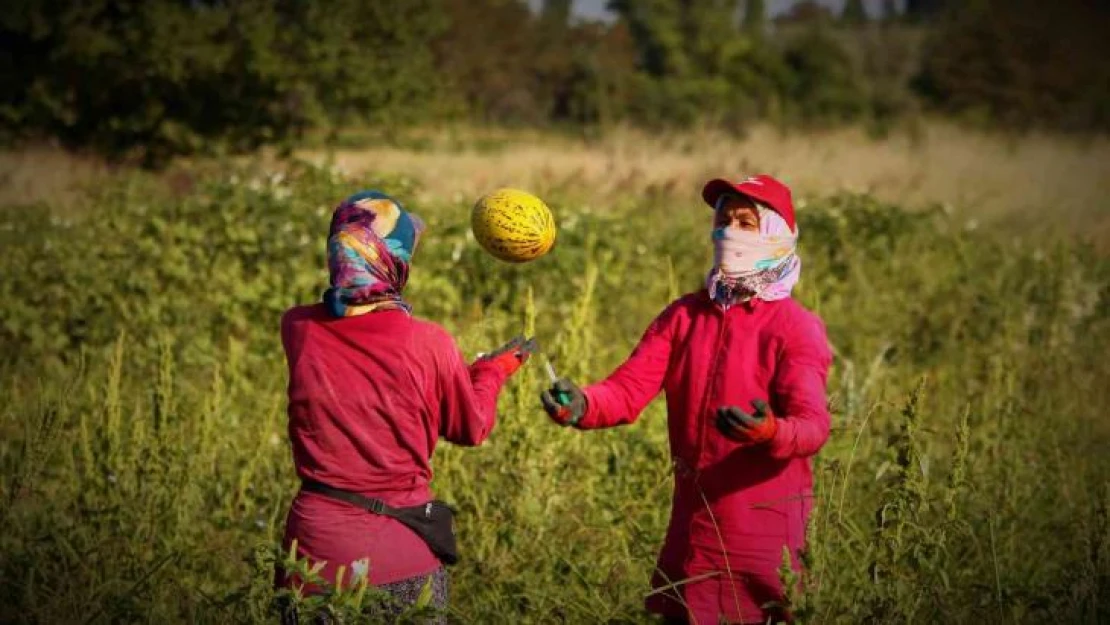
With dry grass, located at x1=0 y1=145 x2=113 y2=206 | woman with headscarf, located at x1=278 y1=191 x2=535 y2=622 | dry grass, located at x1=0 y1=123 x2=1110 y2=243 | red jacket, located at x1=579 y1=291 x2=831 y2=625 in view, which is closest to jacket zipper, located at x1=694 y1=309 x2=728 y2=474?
red jacket, located at x1=579 y1=291 x2=831 y2=625

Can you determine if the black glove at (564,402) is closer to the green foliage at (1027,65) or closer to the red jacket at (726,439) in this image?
the red jacket at (726,439)

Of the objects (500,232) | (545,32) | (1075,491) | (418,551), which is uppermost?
(545,32)

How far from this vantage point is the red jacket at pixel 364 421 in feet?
9.13

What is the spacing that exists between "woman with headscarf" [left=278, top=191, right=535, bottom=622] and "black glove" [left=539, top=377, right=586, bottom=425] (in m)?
0.18

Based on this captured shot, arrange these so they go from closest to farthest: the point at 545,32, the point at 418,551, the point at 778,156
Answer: the point at 418,551, the point at 778,156, the point at 545,32

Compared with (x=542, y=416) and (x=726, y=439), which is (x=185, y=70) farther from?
(x=726, y=439)

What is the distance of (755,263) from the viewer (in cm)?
295

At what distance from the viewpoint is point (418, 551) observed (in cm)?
283

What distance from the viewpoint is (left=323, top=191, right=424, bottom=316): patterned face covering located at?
2777 millimetres

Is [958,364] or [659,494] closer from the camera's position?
[659,494]

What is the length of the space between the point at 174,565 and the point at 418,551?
144 cm

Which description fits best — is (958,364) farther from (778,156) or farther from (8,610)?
(778,156)

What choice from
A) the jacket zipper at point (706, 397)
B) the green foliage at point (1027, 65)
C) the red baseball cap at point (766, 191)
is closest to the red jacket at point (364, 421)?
the jacket zipper at point (706, 397)

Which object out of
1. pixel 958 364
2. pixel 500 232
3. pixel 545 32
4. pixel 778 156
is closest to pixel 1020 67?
pixel 778 156
